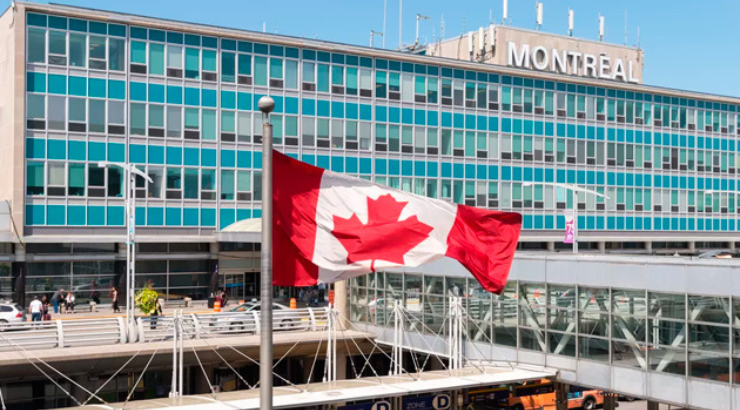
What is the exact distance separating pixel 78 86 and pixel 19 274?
12216mm

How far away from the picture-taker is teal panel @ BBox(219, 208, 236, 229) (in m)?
63.5

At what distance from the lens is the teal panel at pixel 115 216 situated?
59.2 meters

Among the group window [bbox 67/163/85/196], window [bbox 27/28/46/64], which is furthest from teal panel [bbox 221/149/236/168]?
window [bbox 27/28/46/64]

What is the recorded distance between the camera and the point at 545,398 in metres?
40.4

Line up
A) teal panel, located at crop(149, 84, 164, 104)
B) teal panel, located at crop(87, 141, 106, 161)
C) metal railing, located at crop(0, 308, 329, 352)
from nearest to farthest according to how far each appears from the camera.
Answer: metal railing, located at crop(0, 308, 329, 352) < teal panel, located at crop(87, 141, 106, 161) < teal panel, located at crop(149, 84, 164, 104)

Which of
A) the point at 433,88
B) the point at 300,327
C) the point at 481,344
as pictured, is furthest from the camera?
the point at 433,88

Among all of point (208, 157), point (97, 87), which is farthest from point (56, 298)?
point (208, 157)

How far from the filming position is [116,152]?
59062mm

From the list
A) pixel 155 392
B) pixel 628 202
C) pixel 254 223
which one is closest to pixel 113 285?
pixel 254 223

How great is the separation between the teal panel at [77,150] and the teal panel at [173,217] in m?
6.61

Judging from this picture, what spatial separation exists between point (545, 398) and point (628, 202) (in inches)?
1768

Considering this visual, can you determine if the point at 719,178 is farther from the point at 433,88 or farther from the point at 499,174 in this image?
the point at 433,88

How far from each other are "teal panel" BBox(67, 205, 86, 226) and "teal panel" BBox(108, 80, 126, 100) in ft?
24.1

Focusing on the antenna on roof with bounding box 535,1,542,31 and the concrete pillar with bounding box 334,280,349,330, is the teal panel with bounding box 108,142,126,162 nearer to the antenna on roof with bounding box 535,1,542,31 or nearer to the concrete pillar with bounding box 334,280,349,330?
the concrete pillar with bounding box 334,280,349,330
